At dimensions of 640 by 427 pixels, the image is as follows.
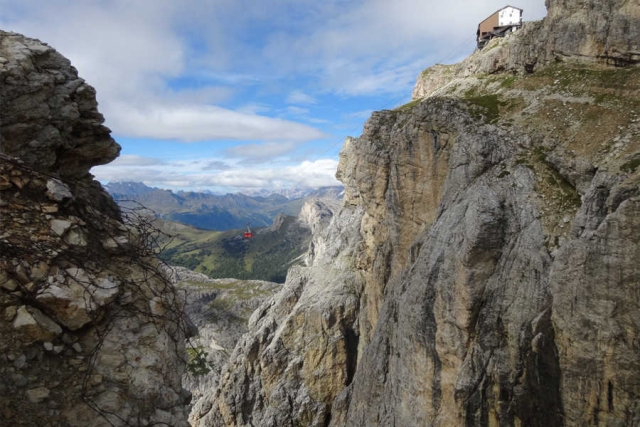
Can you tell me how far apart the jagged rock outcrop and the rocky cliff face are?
24.0 metres

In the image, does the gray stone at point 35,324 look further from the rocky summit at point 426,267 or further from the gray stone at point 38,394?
the gray stone at point 38,394

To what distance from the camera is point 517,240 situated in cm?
2708

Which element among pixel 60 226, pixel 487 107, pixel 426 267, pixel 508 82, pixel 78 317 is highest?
pixel 508 82

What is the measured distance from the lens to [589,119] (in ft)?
95.3

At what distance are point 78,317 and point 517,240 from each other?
2808 centimetres

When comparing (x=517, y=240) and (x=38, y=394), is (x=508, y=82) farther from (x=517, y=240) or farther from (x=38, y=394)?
(x=38, y=394)

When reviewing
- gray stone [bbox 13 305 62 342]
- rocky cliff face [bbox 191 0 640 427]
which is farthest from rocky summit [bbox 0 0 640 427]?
rocky cliff face [bbox 191 0 640 427]

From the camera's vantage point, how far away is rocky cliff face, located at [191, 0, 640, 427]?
21.8 meters

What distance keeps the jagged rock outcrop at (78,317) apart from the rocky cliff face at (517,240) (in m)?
24.0

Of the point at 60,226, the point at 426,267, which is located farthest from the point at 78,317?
the point at 426,267

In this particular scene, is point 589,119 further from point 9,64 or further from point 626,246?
point 9,64

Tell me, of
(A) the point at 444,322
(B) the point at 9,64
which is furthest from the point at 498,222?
(B) the point at 9,64

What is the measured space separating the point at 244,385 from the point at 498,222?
56.0 m

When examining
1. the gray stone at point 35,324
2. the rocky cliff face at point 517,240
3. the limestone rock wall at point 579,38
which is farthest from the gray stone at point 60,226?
the limestone rock wall at point 579,38
